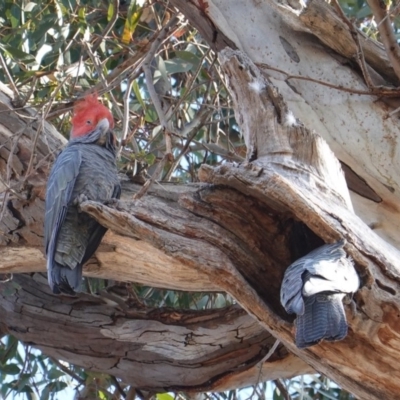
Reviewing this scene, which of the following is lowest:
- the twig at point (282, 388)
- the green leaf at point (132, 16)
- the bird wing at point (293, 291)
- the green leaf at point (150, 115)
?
the twig at point (282, 388)

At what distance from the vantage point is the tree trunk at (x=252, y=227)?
179cm

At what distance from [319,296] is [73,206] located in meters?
0.93

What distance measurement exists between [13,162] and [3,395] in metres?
1.11

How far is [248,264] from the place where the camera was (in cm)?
191

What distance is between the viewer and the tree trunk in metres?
1.79

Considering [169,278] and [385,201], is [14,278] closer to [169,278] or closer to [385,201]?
[169,278]

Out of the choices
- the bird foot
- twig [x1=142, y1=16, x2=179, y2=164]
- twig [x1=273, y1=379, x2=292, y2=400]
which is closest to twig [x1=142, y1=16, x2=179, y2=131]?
twig [x1=142, y1=16, x2=179, y2=164]

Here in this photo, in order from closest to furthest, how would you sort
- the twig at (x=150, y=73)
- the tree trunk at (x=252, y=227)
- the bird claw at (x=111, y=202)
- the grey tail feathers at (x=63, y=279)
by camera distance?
the tree trunk at (x=252, y=227) → the bird claw at (x=111, y=202) → the grey tail feathers at (x=63, y=279) → the twig at (x=150, y=73)

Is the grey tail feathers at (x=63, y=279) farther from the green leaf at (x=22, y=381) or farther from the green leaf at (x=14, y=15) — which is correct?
the green leaf at (x=14, y=15)

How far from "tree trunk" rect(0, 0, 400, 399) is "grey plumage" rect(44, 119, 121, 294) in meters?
0.07

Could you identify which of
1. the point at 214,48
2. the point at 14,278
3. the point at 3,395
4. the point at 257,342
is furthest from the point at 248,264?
the point at 3,395

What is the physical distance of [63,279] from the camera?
2178mm

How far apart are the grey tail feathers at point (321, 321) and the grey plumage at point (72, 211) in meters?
0.79

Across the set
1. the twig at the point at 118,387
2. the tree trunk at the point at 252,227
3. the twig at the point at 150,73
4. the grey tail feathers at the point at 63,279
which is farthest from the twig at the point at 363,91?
the twig at the point at 118,387
